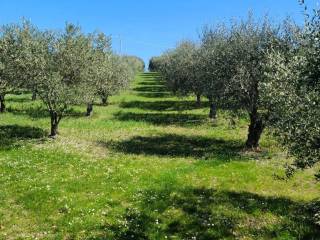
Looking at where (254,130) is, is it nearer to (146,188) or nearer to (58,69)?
(146,188)

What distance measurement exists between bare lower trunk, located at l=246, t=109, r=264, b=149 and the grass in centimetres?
102

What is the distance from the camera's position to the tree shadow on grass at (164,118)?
176 ft

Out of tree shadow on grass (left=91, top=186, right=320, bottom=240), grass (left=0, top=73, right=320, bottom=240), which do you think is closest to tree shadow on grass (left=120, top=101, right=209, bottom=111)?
grass (left=0, top=73, right=320, bottom=240)

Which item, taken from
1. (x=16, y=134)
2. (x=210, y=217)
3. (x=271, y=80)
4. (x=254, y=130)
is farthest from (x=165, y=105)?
(x=210, y=217)

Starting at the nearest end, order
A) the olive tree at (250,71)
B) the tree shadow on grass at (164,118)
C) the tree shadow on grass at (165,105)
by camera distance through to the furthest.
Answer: the olive tree at (250,71) → the tree shadow on grass at (164,118) → the tree shadow on grass at (165,105)

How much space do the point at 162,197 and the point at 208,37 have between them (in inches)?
1551

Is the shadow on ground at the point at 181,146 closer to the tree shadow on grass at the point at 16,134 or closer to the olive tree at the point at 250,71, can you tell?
the olive tree at the point at 250,71

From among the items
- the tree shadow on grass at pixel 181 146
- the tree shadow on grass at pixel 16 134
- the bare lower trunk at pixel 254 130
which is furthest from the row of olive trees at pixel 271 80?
the tree shadow on grass at pixel 16 134

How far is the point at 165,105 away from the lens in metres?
75.6

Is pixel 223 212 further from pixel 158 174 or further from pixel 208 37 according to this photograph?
pixel 208 37

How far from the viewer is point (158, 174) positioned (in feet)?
87.3

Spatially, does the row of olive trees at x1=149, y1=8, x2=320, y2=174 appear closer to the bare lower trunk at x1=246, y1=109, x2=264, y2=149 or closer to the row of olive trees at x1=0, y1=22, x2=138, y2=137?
the bare lower trunk at x1=246, y1=109, x2=264, y2=149

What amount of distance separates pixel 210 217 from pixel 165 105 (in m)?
56.6

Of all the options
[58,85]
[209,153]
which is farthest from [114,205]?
[58,85]
